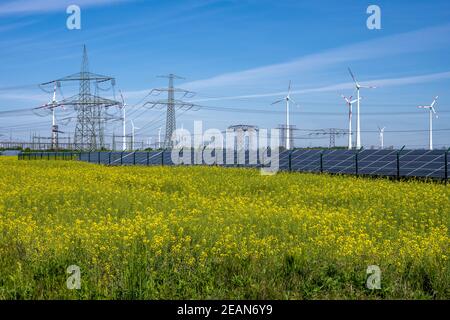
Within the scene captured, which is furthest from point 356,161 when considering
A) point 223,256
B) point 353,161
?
point 223,256

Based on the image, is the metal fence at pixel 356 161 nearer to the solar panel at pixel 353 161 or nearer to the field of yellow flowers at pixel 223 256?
the solar panel at pixel 353 161

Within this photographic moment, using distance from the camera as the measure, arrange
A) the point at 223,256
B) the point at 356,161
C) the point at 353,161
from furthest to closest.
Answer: the point at 353,161 < the point at 356,161 < the point at 223,256

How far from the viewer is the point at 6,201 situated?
1515cm

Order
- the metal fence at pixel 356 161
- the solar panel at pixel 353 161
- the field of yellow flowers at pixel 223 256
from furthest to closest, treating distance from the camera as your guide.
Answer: the solar panel at pixel 353 161 → the metal fence at pixel 356 161 → the field of yellow flowers at pixel 223 256

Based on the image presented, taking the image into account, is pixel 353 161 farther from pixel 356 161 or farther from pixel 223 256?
pixel 223 256

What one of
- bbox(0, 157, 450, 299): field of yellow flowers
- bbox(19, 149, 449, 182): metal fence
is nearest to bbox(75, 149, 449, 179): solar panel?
bbox(19, 149, 449, 182): metal fence

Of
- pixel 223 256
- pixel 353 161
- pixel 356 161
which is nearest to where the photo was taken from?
pixel 223 256

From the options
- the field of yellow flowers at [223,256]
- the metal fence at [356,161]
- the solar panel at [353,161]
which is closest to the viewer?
the field of yellow flowers at [223,256]

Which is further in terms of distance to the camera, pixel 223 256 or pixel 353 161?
pixel 353 161

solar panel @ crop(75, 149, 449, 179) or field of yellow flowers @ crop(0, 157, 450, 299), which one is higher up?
solar panel @ crop(75, 149, 449, 179)

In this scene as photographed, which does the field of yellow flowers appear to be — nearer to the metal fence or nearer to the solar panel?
the metal fence

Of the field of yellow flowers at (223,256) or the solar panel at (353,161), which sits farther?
the solar panel at (353,161)

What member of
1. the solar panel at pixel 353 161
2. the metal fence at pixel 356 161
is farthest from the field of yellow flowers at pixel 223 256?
the solar panel at pixel 353 161
